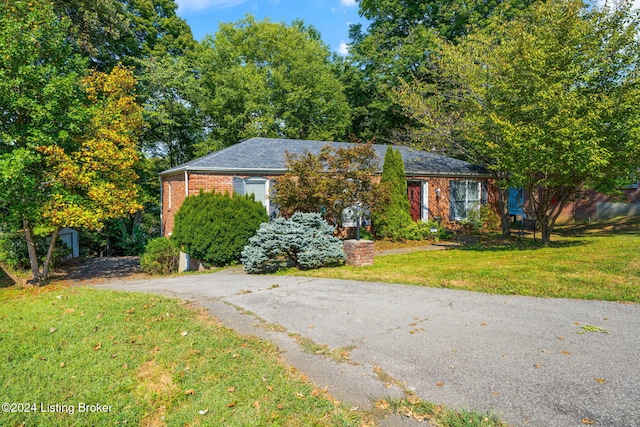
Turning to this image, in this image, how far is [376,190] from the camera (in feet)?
41.7

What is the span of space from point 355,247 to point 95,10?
18019 millimetres

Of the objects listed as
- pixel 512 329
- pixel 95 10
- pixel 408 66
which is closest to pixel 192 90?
pixel 95 10

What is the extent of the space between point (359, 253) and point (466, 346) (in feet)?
19.5

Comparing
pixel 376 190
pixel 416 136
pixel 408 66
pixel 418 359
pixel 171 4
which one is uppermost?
pixel 171 4

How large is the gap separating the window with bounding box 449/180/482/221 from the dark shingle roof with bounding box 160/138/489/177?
0.48 meters

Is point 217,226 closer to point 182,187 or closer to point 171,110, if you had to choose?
point 182,187

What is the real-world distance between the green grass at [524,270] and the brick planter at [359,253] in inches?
13.4

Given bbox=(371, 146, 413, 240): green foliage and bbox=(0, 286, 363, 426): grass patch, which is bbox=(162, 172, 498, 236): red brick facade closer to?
bbox=(371, 146, 413, 240): green foliage

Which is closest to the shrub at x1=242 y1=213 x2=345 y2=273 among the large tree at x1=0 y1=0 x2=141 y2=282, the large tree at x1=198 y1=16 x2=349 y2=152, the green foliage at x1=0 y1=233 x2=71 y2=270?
the large tree at x1=0 y1=0 x2=141 y2=282

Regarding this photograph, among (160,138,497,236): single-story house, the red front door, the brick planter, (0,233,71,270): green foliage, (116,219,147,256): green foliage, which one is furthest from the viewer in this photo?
(116,219,147,256): green foliage

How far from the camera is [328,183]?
12148mm

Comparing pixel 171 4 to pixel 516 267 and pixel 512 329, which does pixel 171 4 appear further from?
pixel 512 329

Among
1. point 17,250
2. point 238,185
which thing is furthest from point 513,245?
point 17,250

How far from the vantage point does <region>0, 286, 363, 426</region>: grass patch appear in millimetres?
3311
